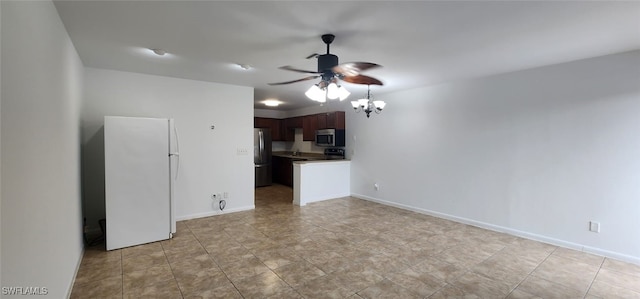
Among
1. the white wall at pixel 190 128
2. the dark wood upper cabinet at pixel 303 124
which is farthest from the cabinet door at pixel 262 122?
the white wall at pixel 190 128

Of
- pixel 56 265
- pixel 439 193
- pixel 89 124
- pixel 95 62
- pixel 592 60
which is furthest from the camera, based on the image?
pixel 439 193

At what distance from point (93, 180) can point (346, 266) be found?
3.47m

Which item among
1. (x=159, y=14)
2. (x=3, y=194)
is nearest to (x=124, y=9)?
(x=159, y=14)

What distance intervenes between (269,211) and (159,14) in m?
3.60

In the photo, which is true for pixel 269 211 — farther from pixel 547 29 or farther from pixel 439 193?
pixel 547 29

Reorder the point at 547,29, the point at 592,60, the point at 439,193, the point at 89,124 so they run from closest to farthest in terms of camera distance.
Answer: the point at 547,29 < the point at 592,60 < the point at 89,124 < the point at 439,193

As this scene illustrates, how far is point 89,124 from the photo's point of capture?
3688mm

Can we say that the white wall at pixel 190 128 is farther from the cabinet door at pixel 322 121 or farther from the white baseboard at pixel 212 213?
the cabinet door at pixel 322 121

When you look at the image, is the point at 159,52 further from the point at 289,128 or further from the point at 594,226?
the point at 289,128

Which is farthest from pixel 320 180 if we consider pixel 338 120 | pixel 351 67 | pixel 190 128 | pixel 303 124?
pixel 351 67

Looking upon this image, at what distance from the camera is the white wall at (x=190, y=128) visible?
12.1ft

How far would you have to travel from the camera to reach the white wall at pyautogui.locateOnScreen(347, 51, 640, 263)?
3.08 m

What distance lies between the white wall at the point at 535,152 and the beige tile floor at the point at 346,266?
15.6 inches

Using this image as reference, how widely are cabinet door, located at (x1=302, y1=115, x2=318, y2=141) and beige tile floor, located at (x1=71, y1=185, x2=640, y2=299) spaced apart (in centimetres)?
342
